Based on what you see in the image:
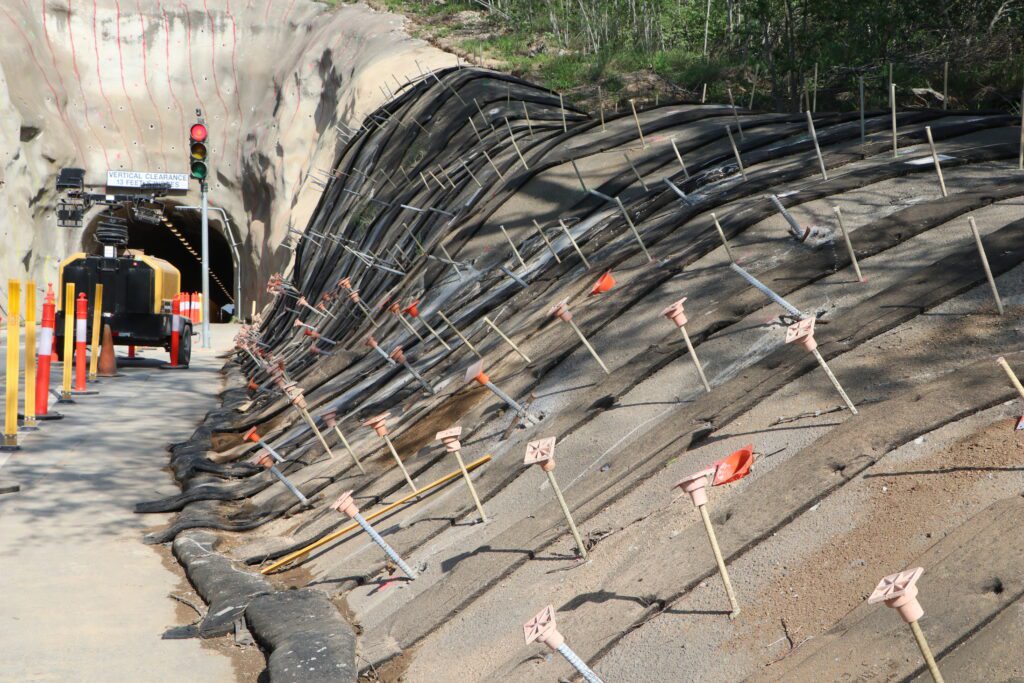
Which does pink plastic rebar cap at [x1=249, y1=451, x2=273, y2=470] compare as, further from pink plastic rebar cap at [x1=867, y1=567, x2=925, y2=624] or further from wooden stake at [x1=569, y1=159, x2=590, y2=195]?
pink plastic rebar cap at [x1=867, y1=567, x2=925, y2=624]

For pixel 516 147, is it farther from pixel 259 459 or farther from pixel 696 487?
pixel 696 487

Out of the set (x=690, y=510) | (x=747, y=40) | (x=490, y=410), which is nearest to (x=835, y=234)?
(x=490, y=410)

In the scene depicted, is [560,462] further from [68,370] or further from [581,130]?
[68,370]

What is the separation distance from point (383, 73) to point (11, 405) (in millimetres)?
15912

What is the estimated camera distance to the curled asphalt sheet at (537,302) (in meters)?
4.55

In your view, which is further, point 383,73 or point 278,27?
point 278,27

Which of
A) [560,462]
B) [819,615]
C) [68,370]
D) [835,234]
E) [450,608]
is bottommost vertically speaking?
[68,370]

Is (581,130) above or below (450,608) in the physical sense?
above

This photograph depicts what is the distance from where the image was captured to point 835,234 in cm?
602

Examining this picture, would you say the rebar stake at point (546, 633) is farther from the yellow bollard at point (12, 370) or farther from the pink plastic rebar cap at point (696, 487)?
the yellow bollard at point (12, 370)

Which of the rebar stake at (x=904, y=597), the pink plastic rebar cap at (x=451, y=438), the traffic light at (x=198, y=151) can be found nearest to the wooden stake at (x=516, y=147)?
the pink plastic rebar cap at (x=451, y=438)

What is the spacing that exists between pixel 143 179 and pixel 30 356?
21.9 meters

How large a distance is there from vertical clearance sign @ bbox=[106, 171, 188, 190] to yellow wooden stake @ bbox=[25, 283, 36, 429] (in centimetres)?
2086

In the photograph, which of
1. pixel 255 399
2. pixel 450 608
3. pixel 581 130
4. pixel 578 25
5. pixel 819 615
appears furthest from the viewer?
pixel 578 25
